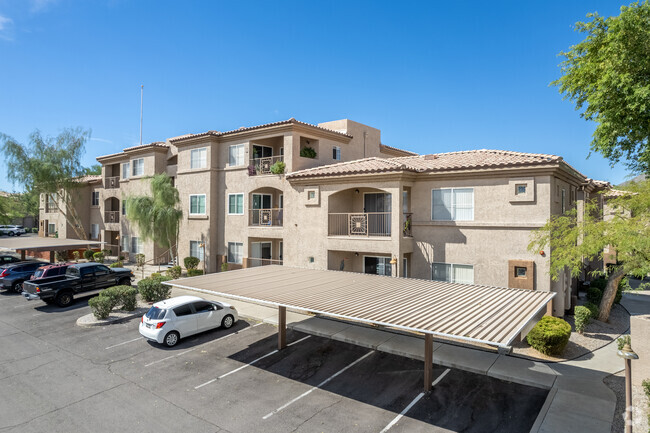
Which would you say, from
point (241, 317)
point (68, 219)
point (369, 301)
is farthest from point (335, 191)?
point (68, 219)

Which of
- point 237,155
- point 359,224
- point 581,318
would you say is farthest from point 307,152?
point 581,318

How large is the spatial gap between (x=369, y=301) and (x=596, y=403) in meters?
6.75

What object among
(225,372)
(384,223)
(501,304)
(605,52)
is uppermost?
(605,52)

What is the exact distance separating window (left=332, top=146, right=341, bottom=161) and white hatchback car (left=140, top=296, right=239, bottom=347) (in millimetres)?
14333

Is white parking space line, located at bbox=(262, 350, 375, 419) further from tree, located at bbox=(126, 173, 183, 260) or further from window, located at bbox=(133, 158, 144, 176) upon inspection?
window, located at bbox=(133, 158, 144, 176)

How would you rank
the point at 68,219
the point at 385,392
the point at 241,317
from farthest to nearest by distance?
the point at 68,219
the point at 241,317
the point at 385,392

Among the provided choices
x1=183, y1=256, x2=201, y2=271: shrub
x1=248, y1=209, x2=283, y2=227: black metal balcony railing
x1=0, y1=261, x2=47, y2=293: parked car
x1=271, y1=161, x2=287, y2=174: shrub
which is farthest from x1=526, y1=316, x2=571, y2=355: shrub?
x1=0, y1=261, x2=47, y2=293: parked car

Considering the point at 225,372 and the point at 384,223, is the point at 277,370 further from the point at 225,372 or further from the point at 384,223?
the point at 384,223

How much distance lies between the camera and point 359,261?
22109 millimetres

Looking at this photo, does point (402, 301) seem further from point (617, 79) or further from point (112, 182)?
point (112, 182)

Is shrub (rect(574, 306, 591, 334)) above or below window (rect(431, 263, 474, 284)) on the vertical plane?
below

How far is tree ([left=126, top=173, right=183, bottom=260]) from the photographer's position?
29.5 metres

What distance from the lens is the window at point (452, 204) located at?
18.5 metres

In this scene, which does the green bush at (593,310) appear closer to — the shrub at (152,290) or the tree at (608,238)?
the tree at (608,238)
